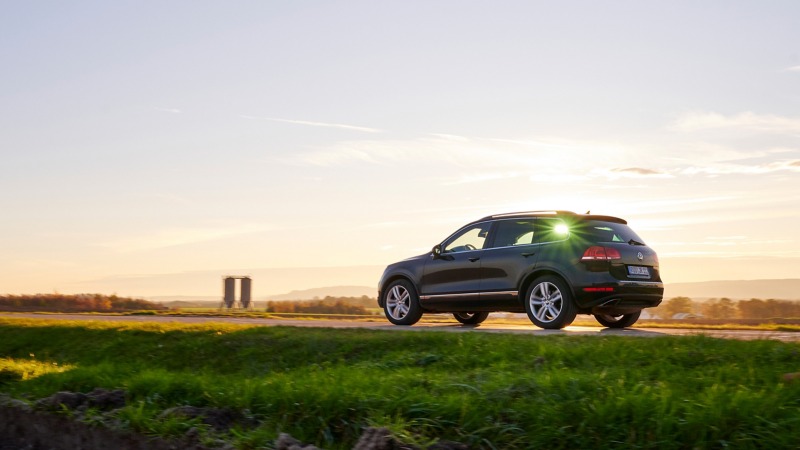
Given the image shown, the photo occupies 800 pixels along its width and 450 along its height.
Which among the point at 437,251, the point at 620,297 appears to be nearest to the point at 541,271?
the point at 620,297

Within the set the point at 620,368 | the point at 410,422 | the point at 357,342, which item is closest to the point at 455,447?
the point at 410,422

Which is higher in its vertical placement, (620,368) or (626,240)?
(626,240)

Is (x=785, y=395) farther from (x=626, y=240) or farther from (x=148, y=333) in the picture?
(x=148, y=333)

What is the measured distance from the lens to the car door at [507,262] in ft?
33.5

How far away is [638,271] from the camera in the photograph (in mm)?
9945

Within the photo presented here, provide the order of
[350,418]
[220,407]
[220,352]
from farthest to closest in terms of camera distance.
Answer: [220,352]
[220,407]
[350,418]

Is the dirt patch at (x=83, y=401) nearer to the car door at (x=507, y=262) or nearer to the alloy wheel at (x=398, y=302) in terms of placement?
the car door at (x=507, y=262)

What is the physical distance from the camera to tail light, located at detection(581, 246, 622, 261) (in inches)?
379

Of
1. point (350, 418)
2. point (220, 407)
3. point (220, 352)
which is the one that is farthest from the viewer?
point (220, 352)

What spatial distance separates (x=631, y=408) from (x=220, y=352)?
19.7ft

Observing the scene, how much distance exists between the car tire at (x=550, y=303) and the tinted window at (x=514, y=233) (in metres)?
0.78

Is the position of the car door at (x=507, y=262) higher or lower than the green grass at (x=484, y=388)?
higher

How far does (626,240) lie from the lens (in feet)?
33.2

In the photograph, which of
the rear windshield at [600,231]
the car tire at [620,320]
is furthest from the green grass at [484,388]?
the car tire at [620,320]
